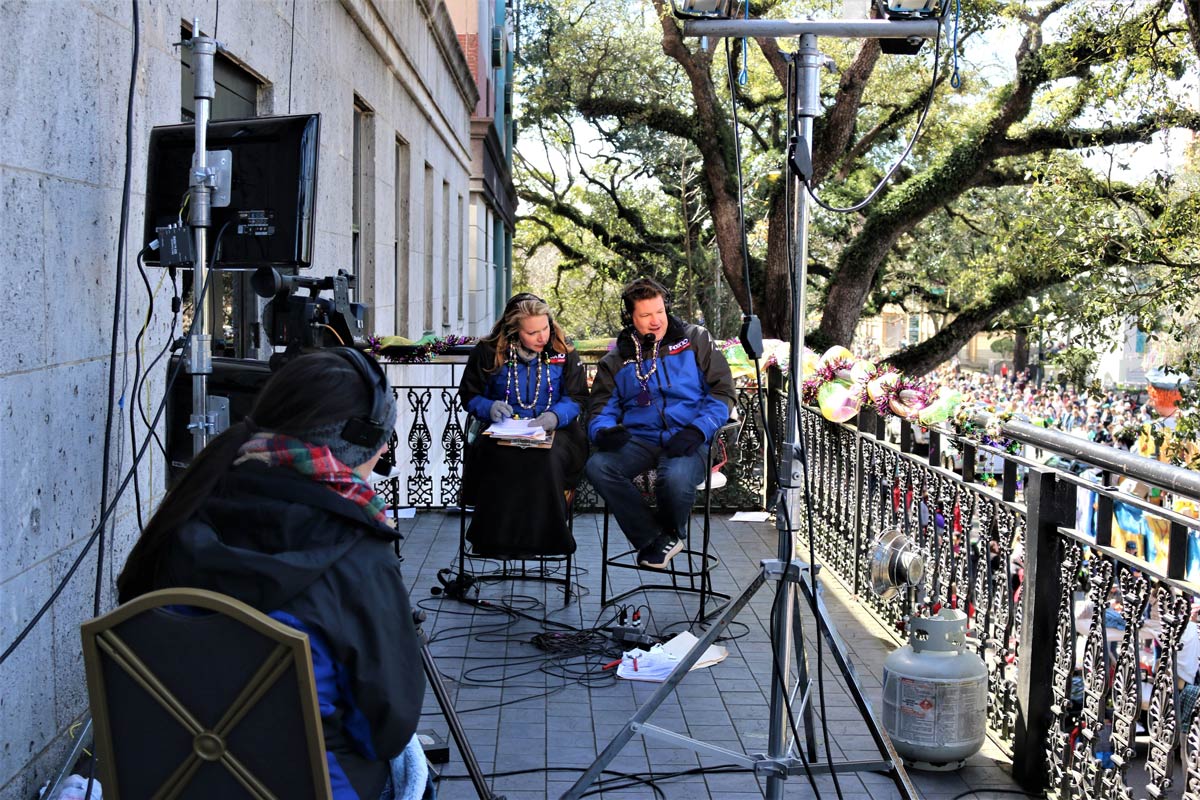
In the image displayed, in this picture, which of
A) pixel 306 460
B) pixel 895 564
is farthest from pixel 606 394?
pixel 306 460

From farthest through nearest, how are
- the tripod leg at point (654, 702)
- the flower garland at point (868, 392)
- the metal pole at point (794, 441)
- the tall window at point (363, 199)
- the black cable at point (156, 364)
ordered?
the tall window at point (363, 199) < the flower garland at point (868, 392) < the black cable at point (156, 364) < the tripod leg at point (654, 702) < the metal pole at point (794, 441)

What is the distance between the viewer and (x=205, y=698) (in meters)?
2.28

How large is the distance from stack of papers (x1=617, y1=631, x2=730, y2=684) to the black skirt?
92cm

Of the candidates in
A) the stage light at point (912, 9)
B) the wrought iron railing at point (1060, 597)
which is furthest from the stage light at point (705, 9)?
the wrought iron railing at point (1060, 597)

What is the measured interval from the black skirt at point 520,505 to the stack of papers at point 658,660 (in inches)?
36.2

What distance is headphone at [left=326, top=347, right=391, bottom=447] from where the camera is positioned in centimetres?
257

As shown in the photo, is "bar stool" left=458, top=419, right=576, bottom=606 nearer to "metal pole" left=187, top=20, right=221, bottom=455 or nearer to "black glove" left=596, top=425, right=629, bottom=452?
"black glove" left=596, top=425, right=629, bottom=452

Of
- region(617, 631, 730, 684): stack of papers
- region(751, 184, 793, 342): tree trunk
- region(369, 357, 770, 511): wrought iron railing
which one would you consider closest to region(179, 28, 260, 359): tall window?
region(369, 357, 770, 511): wrought iron railing

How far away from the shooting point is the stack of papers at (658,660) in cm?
562

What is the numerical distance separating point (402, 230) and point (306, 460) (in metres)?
10.9

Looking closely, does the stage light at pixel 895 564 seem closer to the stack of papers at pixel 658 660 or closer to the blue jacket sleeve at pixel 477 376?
the stack of papers at pixel 658 660

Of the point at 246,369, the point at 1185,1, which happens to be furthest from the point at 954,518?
the point at 1185,1

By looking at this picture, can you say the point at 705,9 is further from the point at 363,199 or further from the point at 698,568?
the point at 363,199

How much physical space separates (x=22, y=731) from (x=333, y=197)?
556 cm
